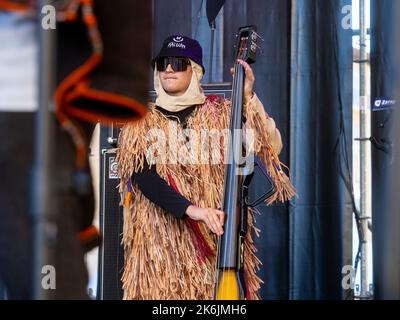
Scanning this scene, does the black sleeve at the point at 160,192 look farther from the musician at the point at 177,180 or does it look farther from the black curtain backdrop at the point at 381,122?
the black curtain backdrop at the point at 381,122

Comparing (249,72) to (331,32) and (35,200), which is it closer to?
(331,32)

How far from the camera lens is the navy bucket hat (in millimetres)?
2875

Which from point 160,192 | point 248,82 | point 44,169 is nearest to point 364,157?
point 248,82

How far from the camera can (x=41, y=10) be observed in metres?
1.30

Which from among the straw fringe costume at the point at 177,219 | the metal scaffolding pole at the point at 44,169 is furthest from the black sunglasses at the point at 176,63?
the metal scaffolding pole at the point at 44,169

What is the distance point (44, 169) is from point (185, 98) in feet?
5.66

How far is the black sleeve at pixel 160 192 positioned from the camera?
2.71 meters

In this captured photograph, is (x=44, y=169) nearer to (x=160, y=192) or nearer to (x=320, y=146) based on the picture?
(x=160, y=192)

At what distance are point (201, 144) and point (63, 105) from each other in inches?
63.2

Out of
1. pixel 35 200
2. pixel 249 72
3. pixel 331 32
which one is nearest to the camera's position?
pixel 35 200

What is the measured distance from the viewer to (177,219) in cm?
279

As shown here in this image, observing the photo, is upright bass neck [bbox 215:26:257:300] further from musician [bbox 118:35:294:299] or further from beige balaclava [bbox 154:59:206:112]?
beige balaclava [bbox 154:59:206:112]

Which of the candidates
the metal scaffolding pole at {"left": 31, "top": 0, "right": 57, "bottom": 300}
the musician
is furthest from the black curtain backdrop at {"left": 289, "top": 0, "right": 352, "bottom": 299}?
the metal scaffolding pole at {"left": 31, "top": 0, "right": 57, "bottom": 300}

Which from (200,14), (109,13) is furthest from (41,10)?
(200,14)
